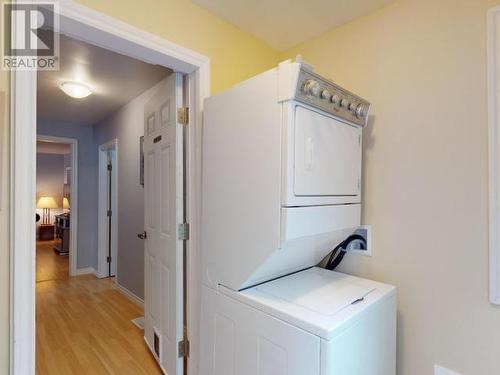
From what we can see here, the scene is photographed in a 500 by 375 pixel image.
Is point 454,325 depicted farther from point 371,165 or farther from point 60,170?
point 60,170

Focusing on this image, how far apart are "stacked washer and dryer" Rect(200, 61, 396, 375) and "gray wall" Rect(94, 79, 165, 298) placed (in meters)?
2.01

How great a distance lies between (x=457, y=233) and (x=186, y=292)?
1535 millimetres

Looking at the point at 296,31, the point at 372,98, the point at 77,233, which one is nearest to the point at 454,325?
the point at 372,98

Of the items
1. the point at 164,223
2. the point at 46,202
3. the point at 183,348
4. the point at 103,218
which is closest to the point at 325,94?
the point at 164,223

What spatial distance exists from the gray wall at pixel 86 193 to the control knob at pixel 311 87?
4.36 m

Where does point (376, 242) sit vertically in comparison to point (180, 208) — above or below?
below

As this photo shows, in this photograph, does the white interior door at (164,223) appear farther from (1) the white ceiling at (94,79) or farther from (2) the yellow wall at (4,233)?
(2) the yellow wall at (4,233)

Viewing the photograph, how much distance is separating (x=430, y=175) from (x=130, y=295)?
346cm

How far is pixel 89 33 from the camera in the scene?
4.09 ft

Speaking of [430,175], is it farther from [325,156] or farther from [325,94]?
[325,94]

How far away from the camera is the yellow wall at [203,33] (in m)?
1.34

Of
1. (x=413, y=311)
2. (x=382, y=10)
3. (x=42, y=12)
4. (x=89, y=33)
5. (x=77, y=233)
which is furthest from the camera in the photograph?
(x=77, y=233)

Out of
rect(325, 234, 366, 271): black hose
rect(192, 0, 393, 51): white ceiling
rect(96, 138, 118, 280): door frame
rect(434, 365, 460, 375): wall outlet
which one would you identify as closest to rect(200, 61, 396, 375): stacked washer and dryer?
rect(325, 234, 366, 271): black hose

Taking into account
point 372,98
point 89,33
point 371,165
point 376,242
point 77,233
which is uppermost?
point 89,33
